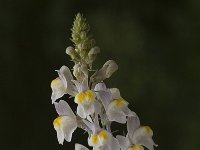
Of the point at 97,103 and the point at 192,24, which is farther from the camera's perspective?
the point at 192,24

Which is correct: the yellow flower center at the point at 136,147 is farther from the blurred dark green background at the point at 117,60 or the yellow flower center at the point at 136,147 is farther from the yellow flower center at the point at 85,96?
the blurred dark green background at the point at 117,60

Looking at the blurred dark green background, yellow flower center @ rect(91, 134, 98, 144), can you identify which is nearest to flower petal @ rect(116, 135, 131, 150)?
yellow flower center @ rect(91, 134, 98, 144)

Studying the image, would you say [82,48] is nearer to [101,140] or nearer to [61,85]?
[61,85]

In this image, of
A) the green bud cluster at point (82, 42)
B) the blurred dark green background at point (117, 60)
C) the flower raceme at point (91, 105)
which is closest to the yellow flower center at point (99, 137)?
the flower raceme at point (91, 105)

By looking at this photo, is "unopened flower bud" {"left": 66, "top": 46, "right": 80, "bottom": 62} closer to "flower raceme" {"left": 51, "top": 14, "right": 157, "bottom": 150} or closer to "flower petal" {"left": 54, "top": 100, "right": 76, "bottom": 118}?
"flower raceme" {"left": 51, "top": 14, "right": 157, "bottom": 150}

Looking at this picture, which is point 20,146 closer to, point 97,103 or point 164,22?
point 164,22

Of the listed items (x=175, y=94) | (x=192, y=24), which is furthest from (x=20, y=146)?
(x=192, y=24)

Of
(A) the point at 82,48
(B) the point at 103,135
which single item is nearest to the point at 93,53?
(A) the point at 82,48
